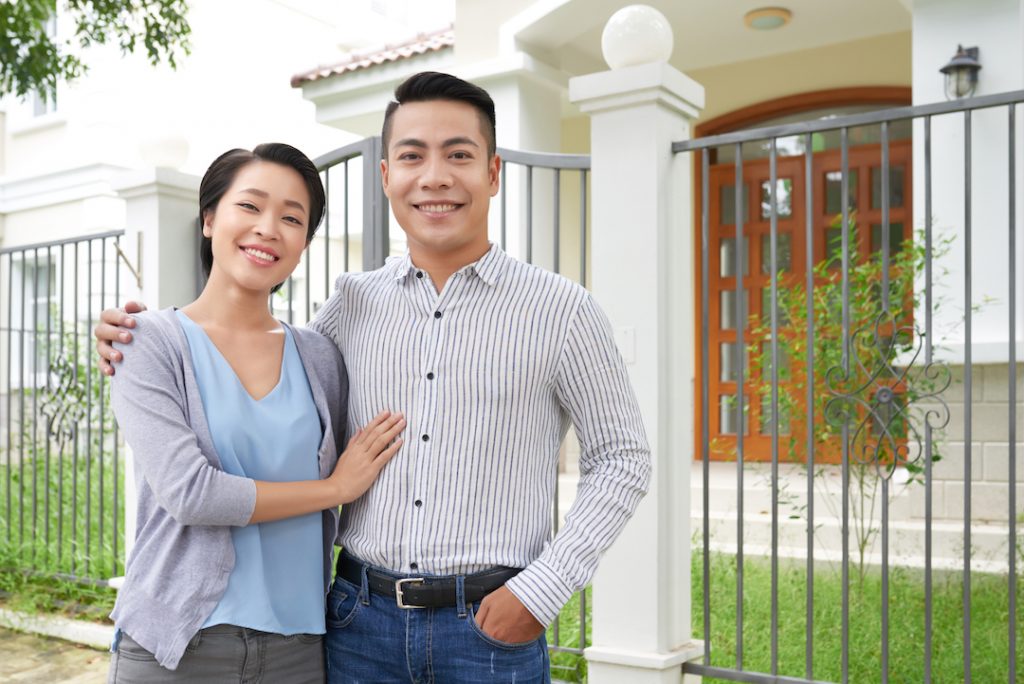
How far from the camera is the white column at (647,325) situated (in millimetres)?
3520

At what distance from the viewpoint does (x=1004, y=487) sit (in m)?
5.38

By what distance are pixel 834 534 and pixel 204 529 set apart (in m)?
4.65

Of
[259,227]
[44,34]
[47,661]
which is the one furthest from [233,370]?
[44,34]

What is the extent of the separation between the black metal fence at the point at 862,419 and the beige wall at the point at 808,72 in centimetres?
62

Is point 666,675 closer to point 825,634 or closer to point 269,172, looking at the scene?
point 825,634

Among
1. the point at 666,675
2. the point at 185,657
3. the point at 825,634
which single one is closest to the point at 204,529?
the point at 185,657

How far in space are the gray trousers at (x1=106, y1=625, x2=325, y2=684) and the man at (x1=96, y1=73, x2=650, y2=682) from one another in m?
0.11

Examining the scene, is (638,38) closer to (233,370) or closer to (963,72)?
(233,370)

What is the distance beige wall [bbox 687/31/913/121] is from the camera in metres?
7.51

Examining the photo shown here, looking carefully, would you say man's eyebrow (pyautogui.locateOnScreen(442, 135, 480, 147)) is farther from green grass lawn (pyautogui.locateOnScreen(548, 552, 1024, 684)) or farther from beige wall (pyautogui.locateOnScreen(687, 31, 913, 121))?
beige wall (pyautogui.locateOnScreen(687, 31, 913, 121))

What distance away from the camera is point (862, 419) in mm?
5477

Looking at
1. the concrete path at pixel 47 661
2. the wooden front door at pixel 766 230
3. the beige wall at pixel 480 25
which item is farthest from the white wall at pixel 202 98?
the concrete path at pixel 47 661

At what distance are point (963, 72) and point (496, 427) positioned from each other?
476 centimetres

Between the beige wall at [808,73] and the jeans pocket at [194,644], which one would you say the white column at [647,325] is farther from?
the beige wall at [808,73]
